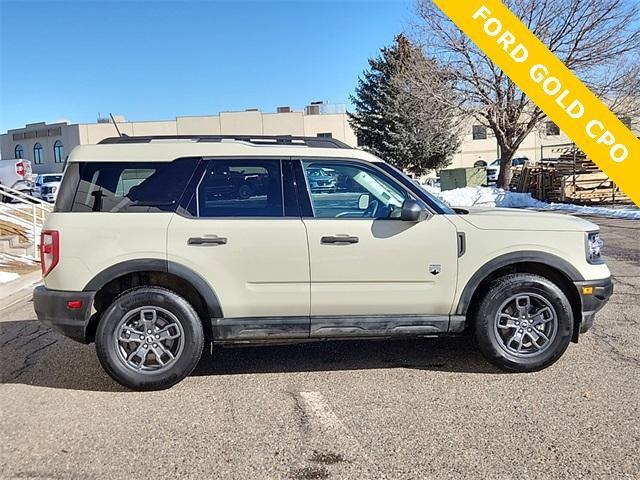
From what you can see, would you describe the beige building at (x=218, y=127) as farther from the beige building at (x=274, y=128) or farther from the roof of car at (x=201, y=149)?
the roof of car at (x=201, y=149)

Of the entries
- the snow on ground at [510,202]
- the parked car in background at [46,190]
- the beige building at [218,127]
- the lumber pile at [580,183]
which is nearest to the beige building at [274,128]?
the beige building at [218,127]

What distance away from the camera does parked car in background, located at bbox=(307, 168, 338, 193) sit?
430 centimetres

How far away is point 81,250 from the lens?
4.00 meters

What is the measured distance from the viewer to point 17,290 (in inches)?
312

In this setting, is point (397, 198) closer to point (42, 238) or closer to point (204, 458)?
point (204, 458)

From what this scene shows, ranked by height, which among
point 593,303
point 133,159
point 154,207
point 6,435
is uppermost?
point 133,159

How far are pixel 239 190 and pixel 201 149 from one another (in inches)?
18.0

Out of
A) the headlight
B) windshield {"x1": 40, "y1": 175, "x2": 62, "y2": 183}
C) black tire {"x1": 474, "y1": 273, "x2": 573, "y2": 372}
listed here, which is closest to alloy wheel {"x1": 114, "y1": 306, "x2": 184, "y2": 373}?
black tire {"x1": 474, "y1": 273, "x2": 573, "y2": 372}

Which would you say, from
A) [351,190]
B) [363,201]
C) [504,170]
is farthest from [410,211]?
[504,170]

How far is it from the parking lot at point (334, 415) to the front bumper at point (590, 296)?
1.47ft

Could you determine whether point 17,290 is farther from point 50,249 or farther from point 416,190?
point 416,190

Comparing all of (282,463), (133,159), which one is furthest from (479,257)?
(133,159)

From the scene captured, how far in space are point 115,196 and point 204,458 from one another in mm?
2140

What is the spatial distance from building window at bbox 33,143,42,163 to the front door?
2901 inches
